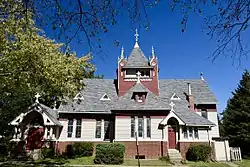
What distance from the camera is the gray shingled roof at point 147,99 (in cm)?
2458

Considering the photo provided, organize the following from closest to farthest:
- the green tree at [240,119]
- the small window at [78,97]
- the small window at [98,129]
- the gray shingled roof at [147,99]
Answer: the gray shingled roof at [147,99], the small window at [98,129], the small window at [78,97], the green tree at [240,119]

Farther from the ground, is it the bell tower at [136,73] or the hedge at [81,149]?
the bell tower at [136,73]

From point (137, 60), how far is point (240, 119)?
17.0 m

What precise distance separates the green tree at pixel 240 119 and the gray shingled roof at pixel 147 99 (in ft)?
21.8

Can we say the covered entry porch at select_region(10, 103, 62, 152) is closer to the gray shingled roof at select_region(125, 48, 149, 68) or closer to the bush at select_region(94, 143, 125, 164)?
the bush at select_region(94, 143, 125, 164)

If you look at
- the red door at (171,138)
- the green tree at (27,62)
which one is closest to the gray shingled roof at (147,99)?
the red door at (171,138)

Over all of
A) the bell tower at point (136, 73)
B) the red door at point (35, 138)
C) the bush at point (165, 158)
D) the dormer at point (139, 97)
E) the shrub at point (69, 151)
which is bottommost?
the bush at point (165, 158)

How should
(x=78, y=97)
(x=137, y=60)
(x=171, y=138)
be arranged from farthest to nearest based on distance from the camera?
1. (x=137, y=60)
2. (x=78, y=97)
3. (x=171, y=138)

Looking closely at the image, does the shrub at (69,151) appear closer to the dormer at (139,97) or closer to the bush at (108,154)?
the bush at (108,154)

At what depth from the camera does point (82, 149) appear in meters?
23.3

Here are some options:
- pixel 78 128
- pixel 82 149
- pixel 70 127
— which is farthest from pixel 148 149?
pixel 70 127

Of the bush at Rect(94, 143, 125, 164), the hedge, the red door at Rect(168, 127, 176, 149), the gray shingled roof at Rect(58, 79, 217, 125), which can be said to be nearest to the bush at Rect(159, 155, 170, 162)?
the red door at Rect(168, 127, 176, 149)

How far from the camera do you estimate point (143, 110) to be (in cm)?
2403

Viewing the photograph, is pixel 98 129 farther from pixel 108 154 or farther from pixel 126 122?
pixel 108 154
